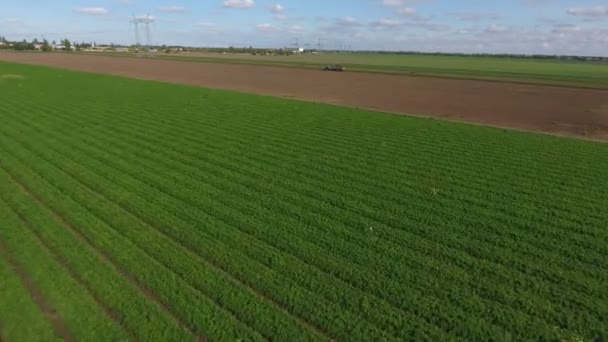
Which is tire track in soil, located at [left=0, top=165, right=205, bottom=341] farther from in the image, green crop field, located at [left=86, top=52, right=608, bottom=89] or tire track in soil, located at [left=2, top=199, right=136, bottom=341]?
green crop field, located at [left=86, top=52, right=608, bottom=89]

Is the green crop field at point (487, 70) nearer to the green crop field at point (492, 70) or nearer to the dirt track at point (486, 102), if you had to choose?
the green crop field at point (492, 70)

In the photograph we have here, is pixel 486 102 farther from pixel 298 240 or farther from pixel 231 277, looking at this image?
pixel 231 277

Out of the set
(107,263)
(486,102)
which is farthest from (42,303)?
(486,102)

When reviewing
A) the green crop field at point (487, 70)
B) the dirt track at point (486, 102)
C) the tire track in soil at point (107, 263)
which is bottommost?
the tire track in soil at point (107, 263)

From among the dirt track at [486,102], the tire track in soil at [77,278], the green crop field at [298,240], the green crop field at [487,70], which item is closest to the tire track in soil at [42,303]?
the green crop field at [298,240]

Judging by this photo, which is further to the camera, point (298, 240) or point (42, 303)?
point (298, 240)

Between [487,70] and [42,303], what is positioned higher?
[487,70]

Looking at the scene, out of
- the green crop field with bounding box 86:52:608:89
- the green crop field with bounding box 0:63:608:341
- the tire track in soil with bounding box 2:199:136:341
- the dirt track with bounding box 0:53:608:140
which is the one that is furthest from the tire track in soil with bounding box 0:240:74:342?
the green crop field with bounding box 86:52:608:89
